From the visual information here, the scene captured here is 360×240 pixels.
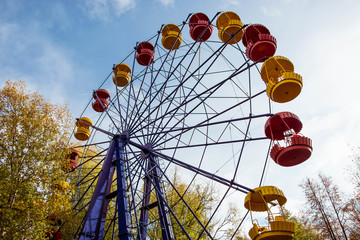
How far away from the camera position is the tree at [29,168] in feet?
26.5

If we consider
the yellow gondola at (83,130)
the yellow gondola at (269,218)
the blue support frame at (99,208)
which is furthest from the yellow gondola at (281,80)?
the yellow gondola at (83,130)

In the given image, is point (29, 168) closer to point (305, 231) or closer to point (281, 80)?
point (281, 80)

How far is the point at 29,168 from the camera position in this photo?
29.9ft

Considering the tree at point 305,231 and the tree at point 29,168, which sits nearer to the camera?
the tree at point 29,168

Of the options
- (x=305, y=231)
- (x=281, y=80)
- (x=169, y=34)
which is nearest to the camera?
(x=281, y=80)

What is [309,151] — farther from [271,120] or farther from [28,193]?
[28,193]

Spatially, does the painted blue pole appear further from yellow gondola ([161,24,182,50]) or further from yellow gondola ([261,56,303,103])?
yellow gondola ([161,24,182,50])

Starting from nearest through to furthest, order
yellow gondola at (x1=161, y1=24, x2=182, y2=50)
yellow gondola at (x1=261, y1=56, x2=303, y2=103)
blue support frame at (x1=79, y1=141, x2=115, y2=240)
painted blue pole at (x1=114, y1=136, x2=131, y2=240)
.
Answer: yellow gondola at (x1=261, y1=56, x2=303, y2=103) < painted blue pole at (x1=114, y1=136, x2=131, y2=240) < blue support frame at (x1=79, y1=141, x2=115, y2=240) < yellow gondola at (x1=161, y1=24, x2=182, y2=50)

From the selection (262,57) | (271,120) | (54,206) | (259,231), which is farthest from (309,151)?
(54,206)

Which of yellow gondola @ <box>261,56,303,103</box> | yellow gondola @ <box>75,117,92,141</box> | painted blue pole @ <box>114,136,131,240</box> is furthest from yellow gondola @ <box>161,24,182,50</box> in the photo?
yellow gondola @ <box>261,56,303,103</box>

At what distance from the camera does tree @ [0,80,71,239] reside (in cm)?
806

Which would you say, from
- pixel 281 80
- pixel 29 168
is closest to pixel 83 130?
pixel 29 168

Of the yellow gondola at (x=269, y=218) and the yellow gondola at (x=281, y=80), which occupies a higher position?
the yellow gondola at (x=281, y=80)

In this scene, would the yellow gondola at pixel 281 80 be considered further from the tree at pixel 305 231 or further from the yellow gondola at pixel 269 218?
the tree at pixel 305 231
